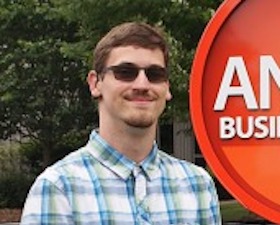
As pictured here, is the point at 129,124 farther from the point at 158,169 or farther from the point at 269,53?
the point at 269,53

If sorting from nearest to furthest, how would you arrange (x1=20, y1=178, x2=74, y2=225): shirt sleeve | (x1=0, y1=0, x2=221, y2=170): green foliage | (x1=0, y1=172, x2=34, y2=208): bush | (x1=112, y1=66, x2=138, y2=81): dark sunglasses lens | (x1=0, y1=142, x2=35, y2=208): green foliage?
1. (x1=20, y1=178, x2=74, y2=225): shirt sleeve
2. (x1=112, y1=66, x2=138, y2=81): dark sunglasses lens
3. (x1=0, y1=0, x2=221, y2=170): green foliage
4. (x1=0, y1=172, x2=34, y2=208): bush
5. (x1=0, y1=142, x2=35, y2=208): green foliage

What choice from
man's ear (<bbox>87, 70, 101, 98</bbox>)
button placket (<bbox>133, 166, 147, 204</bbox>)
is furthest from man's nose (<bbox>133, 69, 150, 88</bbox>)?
button placket (<bbox>133, 166, 147, 204</bbox>)

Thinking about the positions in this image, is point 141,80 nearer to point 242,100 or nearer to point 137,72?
point 137,72

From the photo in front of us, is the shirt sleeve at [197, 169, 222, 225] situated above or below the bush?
above

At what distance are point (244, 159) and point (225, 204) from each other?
12.9 meters

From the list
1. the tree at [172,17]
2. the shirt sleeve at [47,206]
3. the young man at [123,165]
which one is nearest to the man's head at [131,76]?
A: the young man at [123,165]

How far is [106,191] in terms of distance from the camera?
263cm

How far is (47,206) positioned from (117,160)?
27 centimetres

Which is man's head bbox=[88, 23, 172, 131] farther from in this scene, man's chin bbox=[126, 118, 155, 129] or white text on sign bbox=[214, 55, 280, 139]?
white text on sign bbox=[214, 55, 280, 139]

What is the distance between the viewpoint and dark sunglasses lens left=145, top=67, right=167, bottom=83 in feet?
8.86

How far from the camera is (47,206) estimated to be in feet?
8.39

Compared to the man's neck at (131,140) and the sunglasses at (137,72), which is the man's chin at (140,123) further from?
the sunglasses at (137,72)

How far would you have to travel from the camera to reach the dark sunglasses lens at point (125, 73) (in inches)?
105

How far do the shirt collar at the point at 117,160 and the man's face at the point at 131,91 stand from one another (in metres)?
0.08
